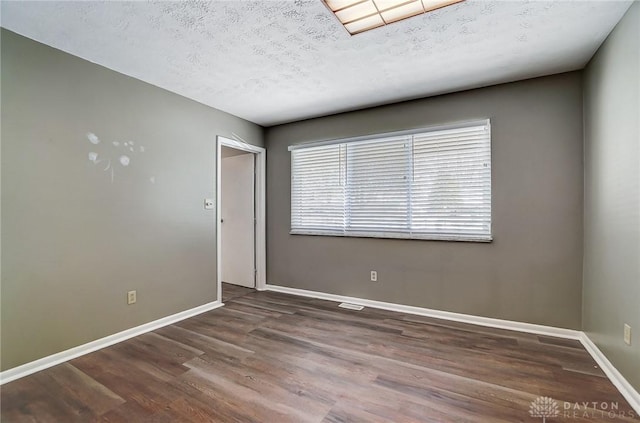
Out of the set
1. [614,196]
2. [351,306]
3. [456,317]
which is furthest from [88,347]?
[614,196]

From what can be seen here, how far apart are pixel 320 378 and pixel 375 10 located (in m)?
2.52

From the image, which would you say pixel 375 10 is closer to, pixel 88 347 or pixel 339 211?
pixel 339 211

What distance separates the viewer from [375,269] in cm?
359

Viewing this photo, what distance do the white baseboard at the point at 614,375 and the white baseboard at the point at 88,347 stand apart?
3654 millimetres

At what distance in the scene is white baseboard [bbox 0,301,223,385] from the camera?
2055 mm

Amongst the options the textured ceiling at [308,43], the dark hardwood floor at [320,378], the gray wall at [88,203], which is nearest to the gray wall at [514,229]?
the textured ceiling at [308,43]

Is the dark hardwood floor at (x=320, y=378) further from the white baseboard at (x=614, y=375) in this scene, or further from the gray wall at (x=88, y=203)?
the gray wall at (x=88, y=203)

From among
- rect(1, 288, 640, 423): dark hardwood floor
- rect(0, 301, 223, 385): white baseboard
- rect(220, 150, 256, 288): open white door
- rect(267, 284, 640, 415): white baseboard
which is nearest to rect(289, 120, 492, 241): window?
rect(220, 150, 256, 288): open white door

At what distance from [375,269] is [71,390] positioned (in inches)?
114

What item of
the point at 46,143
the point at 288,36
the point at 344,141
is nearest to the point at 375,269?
the point at 344,141

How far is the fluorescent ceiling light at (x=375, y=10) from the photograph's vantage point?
6.01ft

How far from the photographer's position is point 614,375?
1981mm

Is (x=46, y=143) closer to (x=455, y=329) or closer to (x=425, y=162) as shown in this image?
(x=425, y=162)

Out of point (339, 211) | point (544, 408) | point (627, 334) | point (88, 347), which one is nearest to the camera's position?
point (544, 408)
